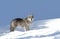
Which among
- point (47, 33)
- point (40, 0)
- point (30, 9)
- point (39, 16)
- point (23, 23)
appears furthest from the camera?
point (40, 0)

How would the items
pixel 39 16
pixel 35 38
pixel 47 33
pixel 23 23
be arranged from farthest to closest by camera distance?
1. pixel 39 16
2. pixel 23 23
3. pixel 47 33
4. pixel 35 38

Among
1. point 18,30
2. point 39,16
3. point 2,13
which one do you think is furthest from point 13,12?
point 18,30

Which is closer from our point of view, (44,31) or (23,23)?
(44,31)

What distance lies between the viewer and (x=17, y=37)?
17.8 feet

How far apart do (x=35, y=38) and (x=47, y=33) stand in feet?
1.78

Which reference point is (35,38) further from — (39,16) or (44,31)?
(39,16)

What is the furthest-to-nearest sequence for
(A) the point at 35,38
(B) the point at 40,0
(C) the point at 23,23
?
(B) the point at 40,0 < (C) the point at 23,23 < (A) the point at 35,38

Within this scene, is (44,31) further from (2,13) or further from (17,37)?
(2,13)

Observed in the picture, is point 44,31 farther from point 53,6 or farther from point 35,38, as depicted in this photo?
point 53,6

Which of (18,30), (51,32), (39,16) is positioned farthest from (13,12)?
(51,32)

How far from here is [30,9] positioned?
1066 cm

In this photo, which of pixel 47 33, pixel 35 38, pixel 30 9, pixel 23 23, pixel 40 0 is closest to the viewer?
pixel 35 38

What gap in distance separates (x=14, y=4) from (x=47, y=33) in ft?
18.8

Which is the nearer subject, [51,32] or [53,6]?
[51,32]
